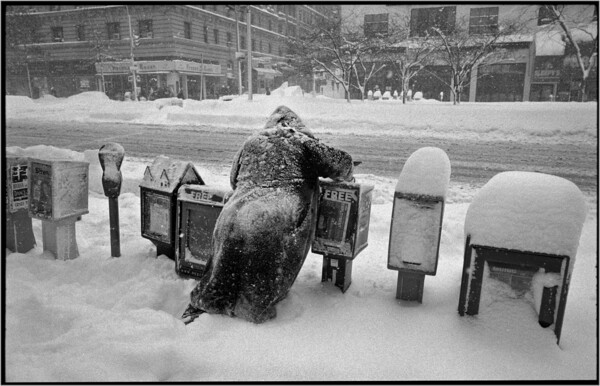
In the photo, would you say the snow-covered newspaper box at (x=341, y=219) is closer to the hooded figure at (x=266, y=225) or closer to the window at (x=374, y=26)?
the hooded figure at (x=266, y=225)

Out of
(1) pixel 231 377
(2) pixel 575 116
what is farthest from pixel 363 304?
(2) pixel 575 116

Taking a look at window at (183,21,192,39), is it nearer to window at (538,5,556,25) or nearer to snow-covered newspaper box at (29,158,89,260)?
window at (538,5,556,25)

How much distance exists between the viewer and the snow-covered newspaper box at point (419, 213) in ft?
10.8

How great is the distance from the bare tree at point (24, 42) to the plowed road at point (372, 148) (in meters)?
8.05

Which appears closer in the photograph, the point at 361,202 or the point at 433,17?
the point at 361,202

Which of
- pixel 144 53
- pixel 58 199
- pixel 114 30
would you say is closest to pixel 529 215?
pixel 58 199

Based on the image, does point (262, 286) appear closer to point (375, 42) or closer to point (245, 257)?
point (245, 257)

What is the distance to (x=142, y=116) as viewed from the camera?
21.9 m

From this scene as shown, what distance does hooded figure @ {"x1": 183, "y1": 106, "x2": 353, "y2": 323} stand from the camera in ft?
10.3

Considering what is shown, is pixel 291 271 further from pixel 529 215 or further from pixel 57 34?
pixel 57 34

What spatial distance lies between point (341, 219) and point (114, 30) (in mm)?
27125

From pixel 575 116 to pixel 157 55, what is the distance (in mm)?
23003

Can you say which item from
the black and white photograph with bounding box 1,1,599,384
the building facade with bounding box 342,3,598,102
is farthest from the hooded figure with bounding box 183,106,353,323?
the building facade with bounding box 342,3,598,102

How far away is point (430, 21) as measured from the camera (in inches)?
556
